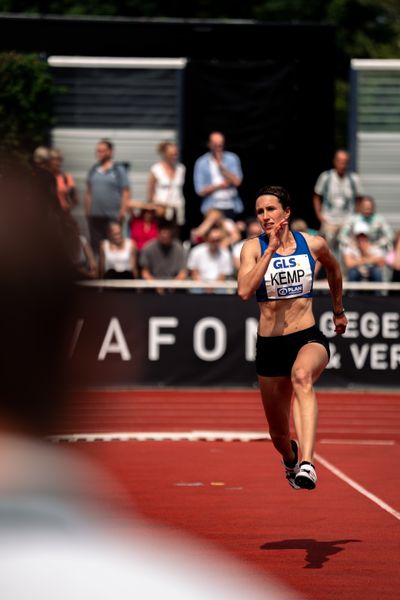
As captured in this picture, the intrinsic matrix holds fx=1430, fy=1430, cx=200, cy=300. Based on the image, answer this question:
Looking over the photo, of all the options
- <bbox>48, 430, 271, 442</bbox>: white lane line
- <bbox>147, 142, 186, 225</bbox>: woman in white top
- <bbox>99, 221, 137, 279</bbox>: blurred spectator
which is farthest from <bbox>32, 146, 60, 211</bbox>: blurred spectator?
<bbox>147, 142, 186, 225</bbox>: woman in white top

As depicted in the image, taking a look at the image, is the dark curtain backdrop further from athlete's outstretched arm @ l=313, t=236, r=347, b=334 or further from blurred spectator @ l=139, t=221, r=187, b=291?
athlete's outstretched arm @ l=313, t=236, r=347, b=334

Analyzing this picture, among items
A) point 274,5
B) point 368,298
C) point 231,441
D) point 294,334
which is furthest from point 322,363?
point 274,5

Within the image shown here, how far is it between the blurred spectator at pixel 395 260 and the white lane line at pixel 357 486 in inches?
304

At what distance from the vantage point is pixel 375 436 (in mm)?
15773

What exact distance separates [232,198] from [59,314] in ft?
64.8

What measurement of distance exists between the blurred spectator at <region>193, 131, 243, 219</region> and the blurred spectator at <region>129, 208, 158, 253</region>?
0.80 m

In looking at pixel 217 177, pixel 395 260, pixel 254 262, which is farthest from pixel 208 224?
pixel 254 262

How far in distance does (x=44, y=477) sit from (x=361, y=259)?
19654 millimetres

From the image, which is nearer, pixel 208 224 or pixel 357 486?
pixel 357 486

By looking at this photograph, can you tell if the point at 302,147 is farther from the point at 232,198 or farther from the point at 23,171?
the point at 23,171

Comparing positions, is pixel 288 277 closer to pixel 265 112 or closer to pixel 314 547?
pixel 314 547

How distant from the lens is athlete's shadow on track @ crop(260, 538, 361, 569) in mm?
7855

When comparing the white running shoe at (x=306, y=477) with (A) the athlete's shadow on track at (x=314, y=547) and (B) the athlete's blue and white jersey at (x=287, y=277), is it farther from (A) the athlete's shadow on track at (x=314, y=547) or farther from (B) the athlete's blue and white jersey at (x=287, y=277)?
(B) the athlete's blue and white jersey at (x=287, y=277)

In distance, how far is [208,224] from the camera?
21062 mm
